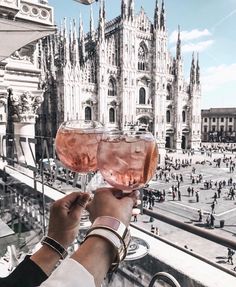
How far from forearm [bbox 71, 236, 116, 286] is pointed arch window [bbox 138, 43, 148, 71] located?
35.1 metres

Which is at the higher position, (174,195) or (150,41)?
(150,41)

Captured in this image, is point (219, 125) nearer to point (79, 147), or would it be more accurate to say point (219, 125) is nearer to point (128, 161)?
point (79, 147)

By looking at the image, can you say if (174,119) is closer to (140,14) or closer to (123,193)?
(140,14)

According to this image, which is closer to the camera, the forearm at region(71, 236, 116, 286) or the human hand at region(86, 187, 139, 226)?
the forearm at region(71, 236, 116, 286)

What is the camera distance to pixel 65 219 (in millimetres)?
892

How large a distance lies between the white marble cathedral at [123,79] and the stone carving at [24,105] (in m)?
22.7

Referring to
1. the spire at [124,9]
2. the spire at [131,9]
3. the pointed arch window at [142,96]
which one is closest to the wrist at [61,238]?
the spire at [124,9]

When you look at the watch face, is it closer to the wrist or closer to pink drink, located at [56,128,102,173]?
the wrist

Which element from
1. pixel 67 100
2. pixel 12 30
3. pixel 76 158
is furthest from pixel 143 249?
pixel 67 100

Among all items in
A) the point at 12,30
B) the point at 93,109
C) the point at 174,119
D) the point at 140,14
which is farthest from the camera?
the point at 174,119

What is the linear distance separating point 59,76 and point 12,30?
27.3 m

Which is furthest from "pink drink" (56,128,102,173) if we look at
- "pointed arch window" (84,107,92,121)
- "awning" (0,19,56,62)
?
"pointed arch window" (84,107,92,121)

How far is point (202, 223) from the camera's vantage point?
12.9 meters

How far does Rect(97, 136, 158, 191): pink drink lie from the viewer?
2.85 feet
